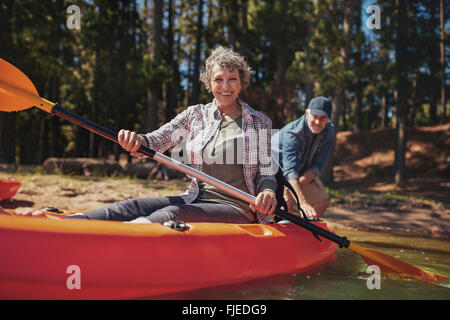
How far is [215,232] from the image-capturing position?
8.30 feet

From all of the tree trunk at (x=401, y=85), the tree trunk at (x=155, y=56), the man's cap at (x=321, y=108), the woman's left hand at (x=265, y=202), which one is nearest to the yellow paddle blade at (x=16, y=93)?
the woman's left hand at (x=265, y=202)

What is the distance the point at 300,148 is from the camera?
4305 millimetres

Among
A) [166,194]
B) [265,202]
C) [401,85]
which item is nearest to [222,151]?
[265,202]

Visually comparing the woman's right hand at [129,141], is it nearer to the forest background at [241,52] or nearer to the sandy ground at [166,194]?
the sandy ground at [166,194]

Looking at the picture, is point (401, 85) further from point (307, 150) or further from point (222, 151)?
point (222, 151)

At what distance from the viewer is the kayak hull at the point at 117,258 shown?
1981 mm

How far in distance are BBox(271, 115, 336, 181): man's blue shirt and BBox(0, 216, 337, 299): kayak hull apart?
1500mm

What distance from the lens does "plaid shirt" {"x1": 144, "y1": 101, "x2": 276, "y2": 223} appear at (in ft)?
9.23

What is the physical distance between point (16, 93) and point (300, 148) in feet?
9.18

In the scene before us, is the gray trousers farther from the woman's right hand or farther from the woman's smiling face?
the woman's smiling face

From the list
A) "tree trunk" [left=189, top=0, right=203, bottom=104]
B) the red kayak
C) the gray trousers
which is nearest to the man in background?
the gray trousers

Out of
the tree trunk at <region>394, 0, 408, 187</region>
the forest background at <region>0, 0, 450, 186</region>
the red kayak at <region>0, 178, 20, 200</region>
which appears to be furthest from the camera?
the tree trunk at <region>394, 0, 408, 187</region>
